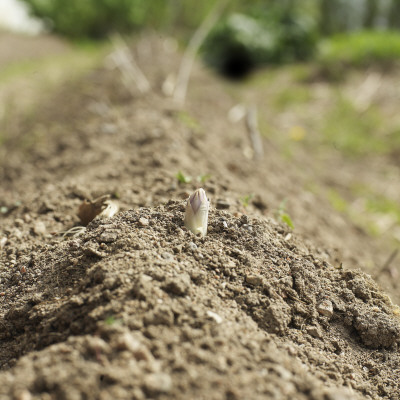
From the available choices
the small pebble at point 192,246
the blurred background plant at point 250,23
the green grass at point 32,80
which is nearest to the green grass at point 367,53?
the blurred background plant at point 250,23

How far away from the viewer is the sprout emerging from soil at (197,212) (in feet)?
6.08

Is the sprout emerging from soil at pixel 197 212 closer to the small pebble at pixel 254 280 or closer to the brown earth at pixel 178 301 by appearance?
the brown earth at pixel 178 301

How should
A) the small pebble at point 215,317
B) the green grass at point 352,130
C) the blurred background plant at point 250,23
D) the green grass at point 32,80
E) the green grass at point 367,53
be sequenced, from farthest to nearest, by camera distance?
the blurred background plant at point 250,23, the green grass at point 367,53, the green grass at point 352,130, the green grass at point 32,80, the small pebble at point 215,317

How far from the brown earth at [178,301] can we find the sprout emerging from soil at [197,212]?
0.06m

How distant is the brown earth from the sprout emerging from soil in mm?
56

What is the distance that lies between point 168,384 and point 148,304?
0.30m

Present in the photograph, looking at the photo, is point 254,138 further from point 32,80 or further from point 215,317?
point 32,80

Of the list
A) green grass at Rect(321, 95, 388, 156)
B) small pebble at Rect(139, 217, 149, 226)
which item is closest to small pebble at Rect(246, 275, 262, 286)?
small pebble at Rect(139, 217, 149, 226)

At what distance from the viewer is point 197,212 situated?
186cm

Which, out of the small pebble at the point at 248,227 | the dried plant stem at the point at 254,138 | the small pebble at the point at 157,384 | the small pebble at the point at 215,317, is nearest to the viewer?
the small pebble at the point at 157,384

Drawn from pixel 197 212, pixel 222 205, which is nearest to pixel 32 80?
pixel 222 205

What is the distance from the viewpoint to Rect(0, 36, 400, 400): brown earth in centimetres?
125

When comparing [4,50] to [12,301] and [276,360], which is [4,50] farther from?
[276,360]

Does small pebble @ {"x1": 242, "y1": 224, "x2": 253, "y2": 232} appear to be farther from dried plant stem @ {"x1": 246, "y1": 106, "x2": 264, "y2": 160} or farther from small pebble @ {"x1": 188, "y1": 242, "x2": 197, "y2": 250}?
dried plant stem @ {"x1": 246, "y1": 106, "x2": 264, "y2": 160}
